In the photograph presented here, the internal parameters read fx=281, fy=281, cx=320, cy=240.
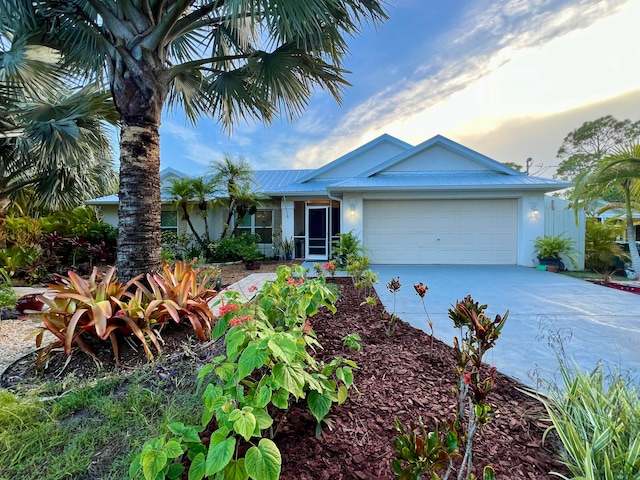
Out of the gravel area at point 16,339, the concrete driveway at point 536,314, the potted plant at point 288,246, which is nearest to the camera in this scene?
the concrete driveway at point 536,314

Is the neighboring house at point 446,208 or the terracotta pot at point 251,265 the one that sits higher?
the neighboring house at point 446,208

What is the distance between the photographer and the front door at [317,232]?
12648 mm

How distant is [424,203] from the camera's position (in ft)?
34.6

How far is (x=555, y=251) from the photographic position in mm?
9492

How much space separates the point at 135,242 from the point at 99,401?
5.98 feet

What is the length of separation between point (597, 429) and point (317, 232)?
447 inches

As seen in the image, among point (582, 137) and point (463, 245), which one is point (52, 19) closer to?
point (463, 245)

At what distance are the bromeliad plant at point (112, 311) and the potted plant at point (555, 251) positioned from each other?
10936 millimetres

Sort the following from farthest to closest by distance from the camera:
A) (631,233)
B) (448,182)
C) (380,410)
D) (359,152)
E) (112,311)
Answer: (359,152), (448,182), (631,233), (112,311), (380,410)

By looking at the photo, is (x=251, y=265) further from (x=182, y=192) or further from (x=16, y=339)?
(x=16, y=339)

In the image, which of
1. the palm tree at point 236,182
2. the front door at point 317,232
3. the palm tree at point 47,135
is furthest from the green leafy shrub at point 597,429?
the palm tree at point 236,182

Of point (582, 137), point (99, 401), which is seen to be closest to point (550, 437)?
point (99, 401)

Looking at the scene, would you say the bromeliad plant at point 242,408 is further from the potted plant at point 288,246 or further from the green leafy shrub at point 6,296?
the potted plant at point 288,246

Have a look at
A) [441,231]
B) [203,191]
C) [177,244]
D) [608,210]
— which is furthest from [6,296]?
[608,210]
